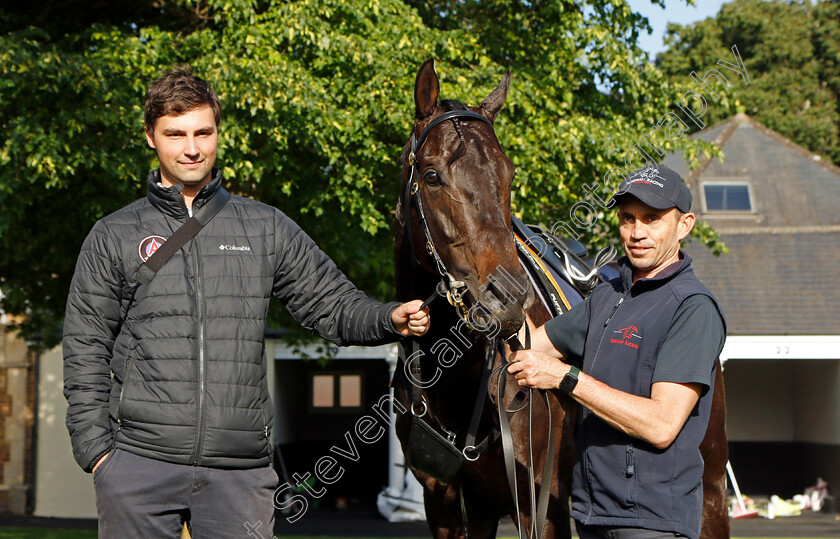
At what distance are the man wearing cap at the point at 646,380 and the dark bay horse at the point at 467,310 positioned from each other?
0.30 meters

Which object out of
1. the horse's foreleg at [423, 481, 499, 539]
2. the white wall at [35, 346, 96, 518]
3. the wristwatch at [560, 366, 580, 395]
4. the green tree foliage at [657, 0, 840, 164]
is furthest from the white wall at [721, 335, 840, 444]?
the wristwatch at [560, 366, 580, 395]

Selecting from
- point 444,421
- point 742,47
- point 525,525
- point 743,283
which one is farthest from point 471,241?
point 742,47

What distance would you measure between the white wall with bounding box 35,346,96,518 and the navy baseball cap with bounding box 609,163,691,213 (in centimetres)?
1481

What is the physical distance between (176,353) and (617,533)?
1.43 m

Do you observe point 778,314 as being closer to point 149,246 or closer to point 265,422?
point 265,422

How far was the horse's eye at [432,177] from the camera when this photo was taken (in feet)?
10.0

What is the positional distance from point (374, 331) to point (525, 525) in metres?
1.20

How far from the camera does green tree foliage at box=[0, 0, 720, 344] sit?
726cm

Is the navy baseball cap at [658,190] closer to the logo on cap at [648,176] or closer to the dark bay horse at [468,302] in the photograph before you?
the logo on cap at [648,176]

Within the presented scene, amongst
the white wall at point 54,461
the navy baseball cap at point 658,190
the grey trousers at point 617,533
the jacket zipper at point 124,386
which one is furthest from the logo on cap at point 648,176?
the white wall at point 54,461

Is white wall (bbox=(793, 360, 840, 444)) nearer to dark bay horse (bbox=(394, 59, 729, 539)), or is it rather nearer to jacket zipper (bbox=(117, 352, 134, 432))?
dark bay horse (bbox=(394, 59, 729, 539))

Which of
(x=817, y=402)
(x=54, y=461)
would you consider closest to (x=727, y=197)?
(x=817, y=402)

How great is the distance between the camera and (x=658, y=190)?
2727 mm

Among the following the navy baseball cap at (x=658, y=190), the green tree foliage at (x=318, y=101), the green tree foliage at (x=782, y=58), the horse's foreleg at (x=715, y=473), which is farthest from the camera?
the green tree foliage at (x=782, y=58)
